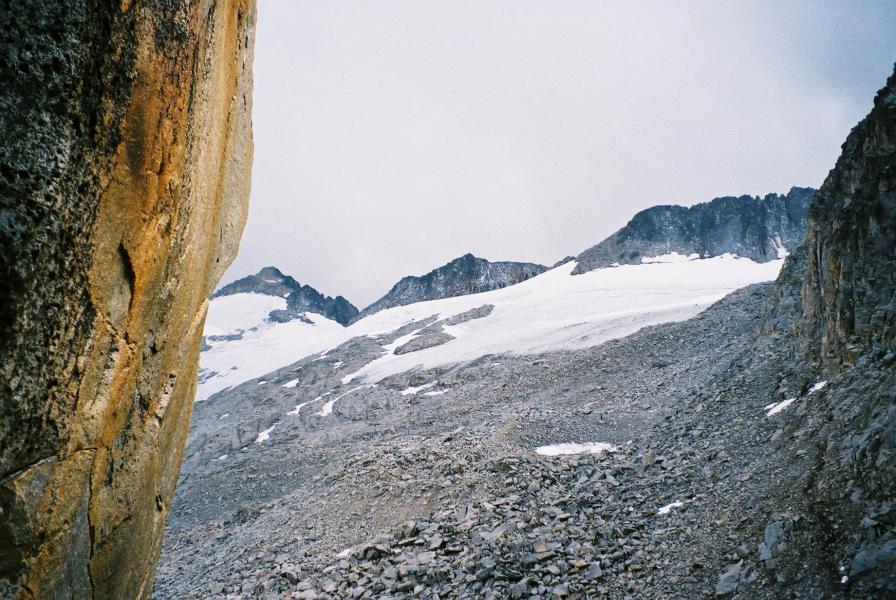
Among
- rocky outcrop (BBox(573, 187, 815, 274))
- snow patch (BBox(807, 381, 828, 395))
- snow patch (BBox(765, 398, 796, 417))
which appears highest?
rocky outcrop (BBox(573, 187, 815, 274))

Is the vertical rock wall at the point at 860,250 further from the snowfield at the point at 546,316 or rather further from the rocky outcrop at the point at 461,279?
the rocky outcrop at the point at 461,279

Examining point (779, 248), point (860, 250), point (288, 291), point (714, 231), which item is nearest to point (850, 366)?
point (860, 250)

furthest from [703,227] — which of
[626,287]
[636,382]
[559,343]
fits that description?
[636,382]

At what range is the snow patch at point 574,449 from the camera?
59.8 ft

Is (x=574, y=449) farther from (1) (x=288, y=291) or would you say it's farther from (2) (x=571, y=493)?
(1) (x=288, y=291)

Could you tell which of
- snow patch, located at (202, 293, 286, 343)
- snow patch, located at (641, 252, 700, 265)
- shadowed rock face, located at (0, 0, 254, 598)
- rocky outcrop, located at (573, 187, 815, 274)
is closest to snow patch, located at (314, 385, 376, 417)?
shadowed rock face, located at (0, 0, 254, 598)

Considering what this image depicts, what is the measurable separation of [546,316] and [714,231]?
63213 mm

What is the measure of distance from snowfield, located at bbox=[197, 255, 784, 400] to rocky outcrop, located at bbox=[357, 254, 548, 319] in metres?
36.8

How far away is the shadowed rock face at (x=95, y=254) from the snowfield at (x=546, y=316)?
1379 inches

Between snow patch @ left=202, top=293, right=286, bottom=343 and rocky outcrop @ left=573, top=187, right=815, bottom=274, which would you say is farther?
snow patch @ left=202, top=293, right=286, bottom=343

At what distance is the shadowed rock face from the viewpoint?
3348 mm

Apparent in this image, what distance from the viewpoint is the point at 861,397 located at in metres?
10.2

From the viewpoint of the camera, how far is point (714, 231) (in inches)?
3863

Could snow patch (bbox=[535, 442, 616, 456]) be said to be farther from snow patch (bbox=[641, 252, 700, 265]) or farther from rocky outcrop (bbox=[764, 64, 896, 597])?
snow patch (bbox=[641, 252, 700, 265])
